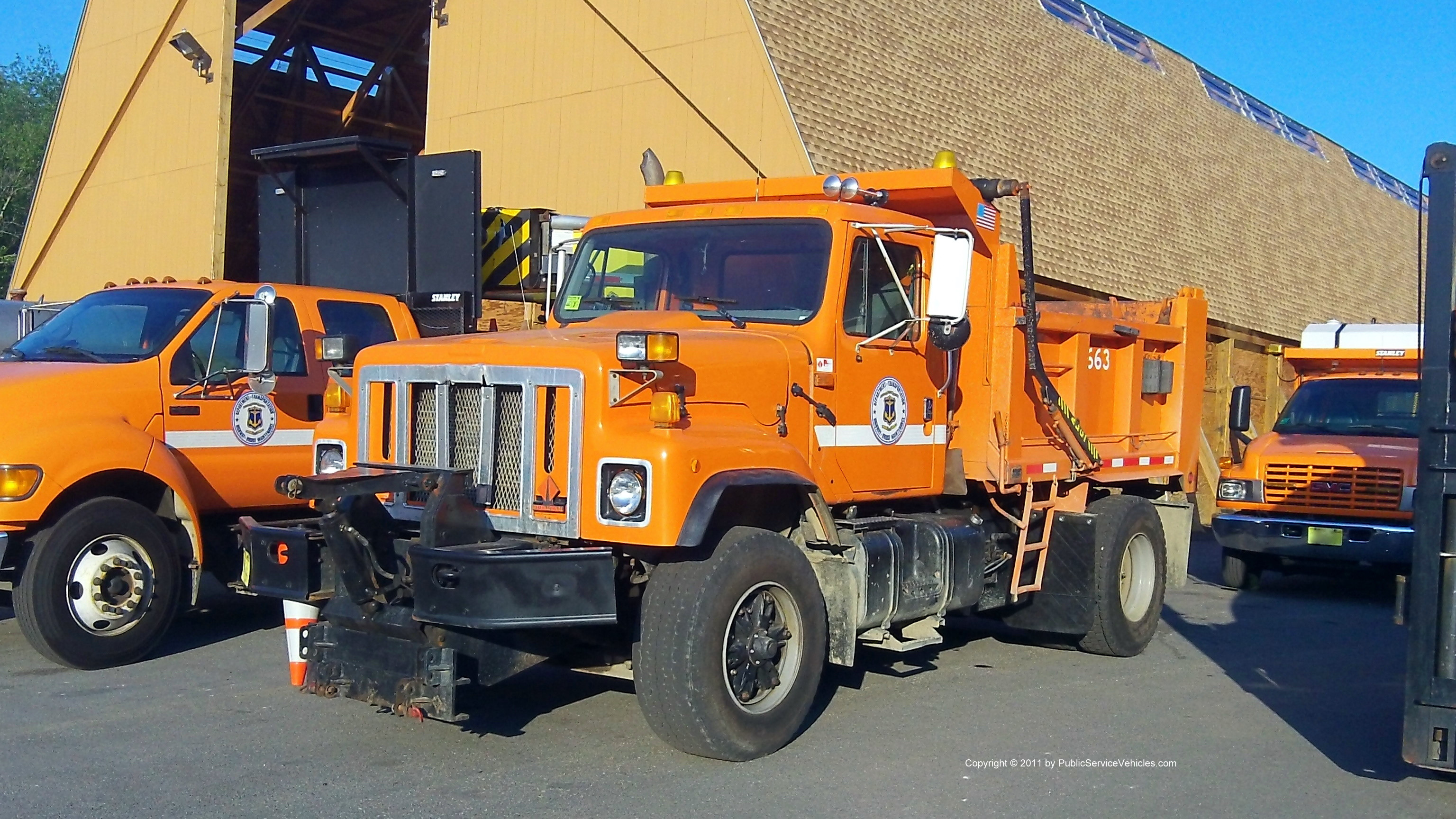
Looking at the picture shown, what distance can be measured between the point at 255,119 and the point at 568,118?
9.12m

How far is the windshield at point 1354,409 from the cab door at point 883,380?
22.3ft

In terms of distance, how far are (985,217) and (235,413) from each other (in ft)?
16.3

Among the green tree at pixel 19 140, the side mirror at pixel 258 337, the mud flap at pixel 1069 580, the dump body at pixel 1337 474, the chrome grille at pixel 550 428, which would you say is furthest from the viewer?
the green tree at pixel 19 140

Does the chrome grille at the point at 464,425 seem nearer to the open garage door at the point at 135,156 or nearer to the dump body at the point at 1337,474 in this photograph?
the dump body at the point at 1337,474

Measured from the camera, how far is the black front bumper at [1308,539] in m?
11.5

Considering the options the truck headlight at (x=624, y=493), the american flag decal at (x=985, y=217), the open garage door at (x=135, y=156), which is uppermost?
the open garage door at (x=135, y=156)

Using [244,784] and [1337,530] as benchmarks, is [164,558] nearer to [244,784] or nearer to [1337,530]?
[244,784]

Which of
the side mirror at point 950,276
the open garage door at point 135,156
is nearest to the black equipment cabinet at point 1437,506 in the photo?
the side mirror at point 950,276

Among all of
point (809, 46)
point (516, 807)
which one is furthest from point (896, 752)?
point (809, 46)

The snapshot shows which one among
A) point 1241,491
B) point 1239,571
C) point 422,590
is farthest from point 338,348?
point 1239,571

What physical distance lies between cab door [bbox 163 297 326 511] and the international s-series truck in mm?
11

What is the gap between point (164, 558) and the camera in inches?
318

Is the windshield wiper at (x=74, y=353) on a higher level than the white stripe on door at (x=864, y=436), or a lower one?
higher

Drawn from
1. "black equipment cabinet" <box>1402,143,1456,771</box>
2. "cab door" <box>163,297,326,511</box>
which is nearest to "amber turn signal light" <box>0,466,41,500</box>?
"cab door" <box>163,297,326,511</box>
